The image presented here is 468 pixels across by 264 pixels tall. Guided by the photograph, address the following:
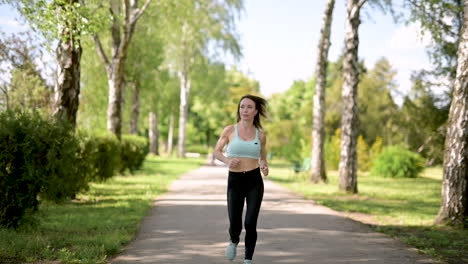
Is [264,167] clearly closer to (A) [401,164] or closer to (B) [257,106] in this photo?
(B) [257,106]

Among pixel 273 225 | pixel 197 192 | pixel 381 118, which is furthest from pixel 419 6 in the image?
pixel 381 118

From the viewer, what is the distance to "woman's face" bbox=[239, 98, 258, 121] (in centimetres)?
577

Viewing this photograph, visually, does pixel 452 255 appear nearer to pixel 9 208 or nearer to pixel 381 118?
pixel 9 208

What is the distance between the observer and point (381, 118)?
4766 centimetres

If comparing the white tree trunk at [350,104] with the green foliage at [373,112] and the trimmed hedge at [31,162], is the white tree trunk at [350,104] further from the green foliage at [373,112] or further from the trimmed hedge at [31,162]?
the green foliage at [373,112]

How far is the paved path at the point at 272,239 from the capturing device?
20.5 feet

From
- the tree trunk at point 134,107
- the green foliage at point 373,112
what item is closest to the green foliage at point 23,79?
the tree trunk at point 134,107

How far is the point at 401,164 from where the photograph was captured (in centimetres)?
2795

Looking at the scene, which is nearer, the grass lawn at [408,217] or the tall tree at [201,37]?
the grass lawn at [408,217]

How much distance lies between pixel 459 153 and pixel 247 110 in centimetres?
507

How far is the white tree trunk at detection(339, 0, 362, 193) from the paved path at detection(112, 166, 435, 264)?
4.56 meters

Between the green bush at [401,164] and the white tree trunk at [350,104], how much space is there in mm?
12790

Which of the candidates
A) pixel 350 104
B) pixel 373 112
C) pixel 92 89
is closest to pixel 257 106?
pixel 350 104

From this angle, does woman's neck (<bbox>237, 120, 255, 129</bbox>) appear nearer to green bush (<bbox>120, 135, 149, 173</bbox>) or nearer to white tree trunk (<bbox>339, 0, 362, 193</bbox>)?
white tree trunk (<bbox>339, 0, 362, 193</bbox>)
